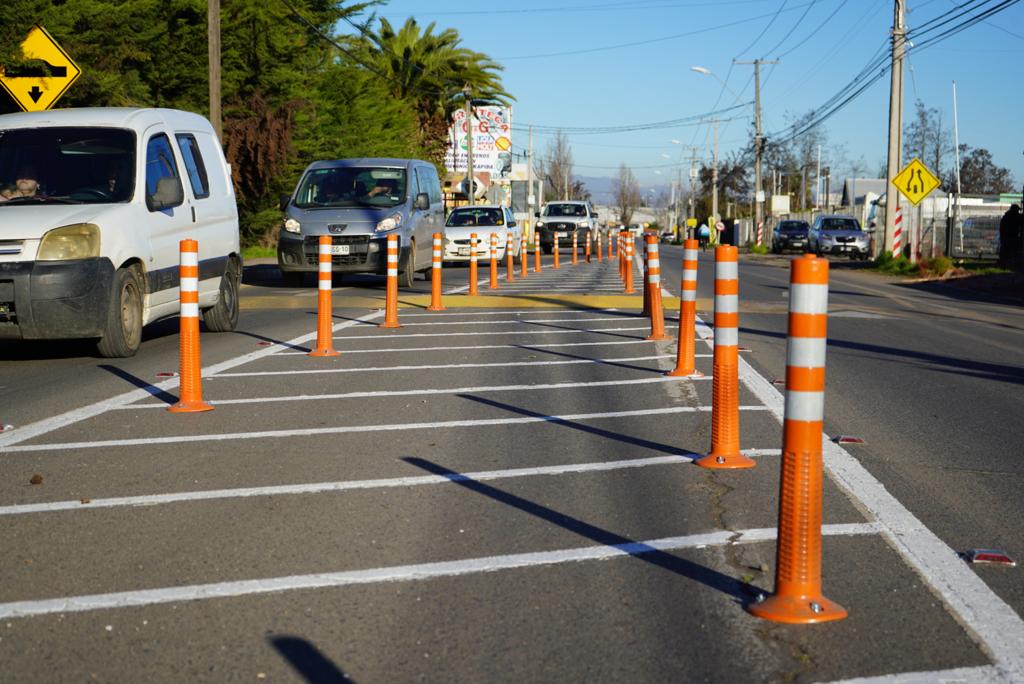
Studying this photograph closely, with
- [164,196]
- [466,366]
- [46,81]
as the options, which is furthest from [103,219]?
[46,81]

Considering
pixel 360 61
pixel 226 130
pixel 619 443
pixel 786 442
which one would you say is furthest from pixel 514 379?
pixel 360 61

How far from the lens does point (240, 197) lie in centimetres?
3312

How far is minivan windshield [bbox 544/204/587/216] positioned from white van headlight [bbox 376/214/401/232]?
80.5 feet

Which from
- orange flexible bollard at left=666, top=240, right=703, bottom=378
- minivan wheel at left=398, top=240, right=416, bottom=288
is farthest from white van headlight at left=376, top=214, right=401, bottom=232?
orange flexible bollard at left=666, top=240, right=703, bottom=378

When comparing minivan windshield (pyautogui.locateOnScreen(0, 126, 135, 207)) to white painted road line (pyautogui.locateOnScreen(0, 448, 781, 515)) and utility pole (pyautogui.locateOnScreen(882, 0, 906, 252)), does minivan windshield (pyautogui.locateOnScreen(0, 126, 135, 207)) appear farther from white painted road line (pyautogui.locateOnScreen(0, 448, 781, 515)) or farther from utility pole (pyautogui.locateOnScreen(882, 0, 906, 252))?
utility pole (pyautogui.locateOnScreen(882, 0, 906, 252))

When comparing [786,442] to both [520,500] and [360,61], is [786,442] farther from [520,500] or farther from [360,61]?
[360,61]

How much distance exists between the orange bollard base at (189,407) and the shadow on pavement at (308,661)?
4254mm

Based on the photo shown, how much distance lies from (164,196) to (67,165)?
927mm

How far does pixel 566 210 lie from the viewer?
4478 centimetres

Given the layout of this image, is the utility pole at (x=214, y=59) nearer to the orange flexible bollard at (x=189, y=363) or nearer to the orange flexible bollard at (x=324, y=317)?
the orange flexible bollard at (x=324, y=317)

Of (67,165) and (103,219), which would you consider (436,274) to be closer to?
(67,165)

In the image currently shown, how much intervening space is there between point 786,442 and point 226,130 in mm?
29441

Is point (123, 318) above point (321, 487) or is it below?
above

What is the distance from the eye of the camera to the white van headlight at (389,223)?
65.6 ft
